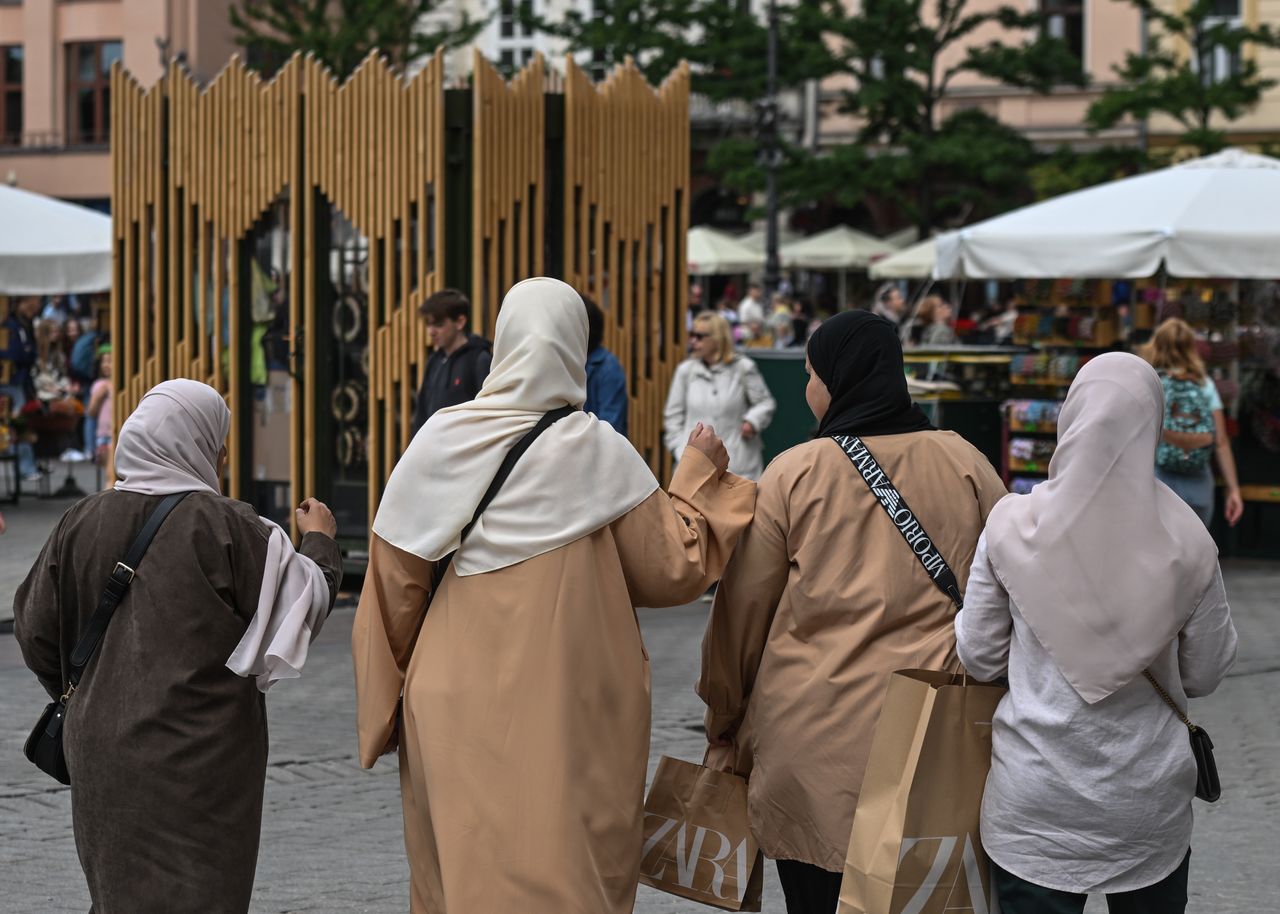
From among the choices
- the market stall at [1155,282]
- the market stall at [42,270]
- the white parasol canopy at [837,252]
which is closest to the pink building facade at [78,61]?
the white parasol canopy at [837,252]

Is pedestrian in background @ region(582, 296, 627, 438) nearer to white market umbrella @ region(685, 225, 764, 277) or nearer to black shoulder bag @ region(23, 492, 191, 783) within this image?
black shoulder bag @ region(23, 492, 191, 783)

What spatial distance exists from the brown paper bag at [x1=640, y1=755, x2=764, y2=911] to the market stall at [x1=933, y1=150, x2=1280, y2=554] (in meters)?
9.61

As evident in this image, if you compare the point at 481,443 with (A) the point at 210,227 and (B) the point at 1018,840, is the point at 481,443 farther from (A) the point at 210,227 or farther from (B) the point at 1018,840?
(A) the point at 210,227

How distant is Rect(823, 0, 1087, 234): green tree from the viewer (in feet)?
118

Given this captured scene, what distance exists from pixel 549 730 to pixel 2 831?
135 inches

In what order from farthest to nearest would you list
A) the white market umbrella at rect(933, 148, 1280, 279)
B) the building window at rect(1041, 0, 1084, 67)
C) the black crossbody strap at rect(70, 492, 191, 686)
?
the building window at rect(1041, 0, 1084, 67)
the white market umbrella at rect(933, 148, 1280, 279)
the black crossbody strap at rect(70, 492, 191, 686)

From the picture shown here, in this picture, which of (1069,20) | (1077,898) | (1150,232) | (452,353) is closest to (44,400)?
(452,353)

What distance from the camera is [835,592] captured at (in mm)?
4266

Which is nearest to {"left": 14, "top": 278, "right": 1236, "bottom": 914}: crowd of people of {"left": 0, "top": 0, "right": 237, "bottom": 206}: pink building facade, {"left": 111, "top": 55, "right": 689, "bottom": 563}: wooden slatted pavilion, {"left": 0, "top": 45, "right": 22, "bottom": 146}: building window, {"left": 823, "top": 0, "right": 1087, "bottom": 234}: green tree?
{"left": 111, "top": 55, "right": 689, "bottom": 563}: wooden slatted pavilion

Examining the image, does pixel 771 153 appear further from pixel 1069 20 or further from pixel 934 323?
pixel 934 323

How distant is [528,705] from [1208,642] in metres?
1.41

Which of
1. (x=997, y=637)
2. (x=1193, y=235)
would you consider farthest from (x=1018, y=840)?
(x=1193, y=235)

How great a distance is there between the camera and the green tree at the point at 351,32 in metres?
39.0

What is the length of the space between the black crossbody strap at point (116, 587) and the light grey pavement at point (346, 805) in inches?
70.9
